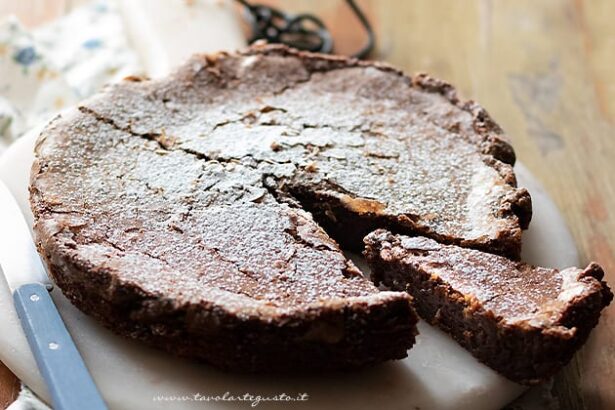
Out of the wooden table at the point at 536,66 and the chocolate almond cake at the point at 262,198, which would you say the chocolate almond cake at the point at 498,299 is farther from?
the wooden table at the point at 536,66

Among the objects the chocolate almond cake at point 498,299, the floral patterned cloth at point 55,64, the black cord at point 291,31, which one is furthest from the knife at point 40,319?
the black cord at point 291,31

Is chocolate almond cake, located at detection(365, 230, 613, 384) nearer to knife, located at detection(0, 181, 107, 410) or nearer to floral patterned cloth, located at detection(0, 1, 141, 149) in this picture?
knife, located at detection(0, 181, 107, 410)

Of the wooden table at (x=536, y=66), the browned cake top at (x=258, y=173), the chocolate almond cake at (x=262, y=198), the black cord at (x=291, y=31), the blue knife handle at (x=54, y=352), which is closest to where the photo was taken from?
the blue knife handle at (x=54, y=352)

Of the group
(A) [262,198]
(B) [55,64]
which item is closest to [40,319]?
(A) [262,198]

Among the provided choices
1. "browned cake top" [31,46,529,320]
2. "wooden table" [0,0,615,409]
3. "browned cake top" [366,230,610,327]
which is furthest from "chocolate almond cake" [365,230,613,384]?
"wooden table" [0,0,615,409]

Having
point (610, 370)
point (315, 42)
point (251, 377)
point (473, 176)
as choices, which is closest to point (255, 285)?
point (251, 377)

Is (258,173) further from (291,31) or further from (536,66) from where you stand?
(536,66)
